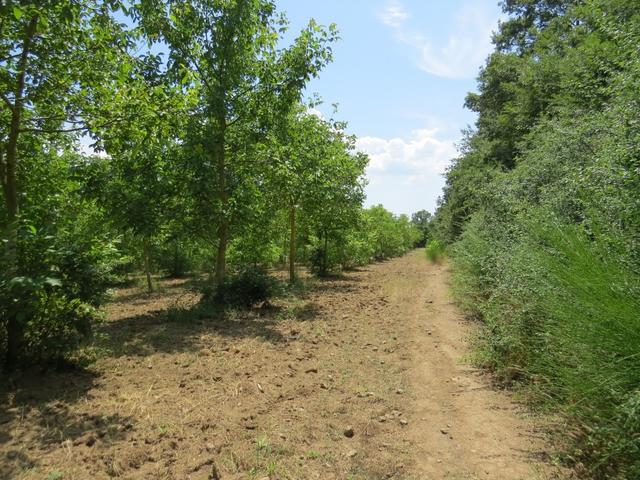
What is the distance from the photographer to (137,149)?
5.37 m

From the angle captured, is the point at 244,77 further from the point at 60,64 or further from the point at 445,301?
the point at 445,301

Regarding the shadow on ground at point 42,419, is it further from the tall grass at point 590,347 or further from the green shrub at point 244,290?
the green shrub at point 244,290

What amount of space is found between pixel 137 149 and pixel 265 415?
154 inches

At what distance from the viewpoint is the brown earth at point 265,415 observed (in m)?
3.16

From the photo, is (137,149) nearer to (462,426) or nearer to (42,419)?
(42,419)

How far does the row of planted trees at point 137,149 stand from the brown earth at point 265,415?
0.99m

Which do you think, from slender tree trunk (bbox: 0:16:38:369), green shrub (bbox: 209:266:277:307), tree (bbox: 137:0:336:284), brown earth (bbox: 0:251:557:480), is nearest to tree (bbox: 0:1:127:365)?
slender tree trunk (bbox: 0:16:38:369)

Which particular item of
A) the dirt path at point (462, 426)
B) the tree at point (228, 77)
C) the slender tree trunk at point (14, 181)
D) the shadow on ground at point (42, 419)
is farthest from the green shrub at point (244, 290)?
the slender tree trunk at point (14, 181)

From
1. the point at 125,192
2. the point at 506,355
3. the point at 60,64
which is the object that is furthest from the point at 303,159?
the point at 506,355

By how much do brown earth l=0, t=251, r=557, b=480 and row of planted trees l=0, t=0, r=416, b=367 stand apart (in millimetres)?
993

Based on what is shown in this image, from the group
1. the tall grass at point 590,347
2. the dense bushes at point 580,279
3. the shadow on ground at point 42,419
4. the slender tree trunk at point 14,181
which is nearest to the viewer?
the tall grass at point 590,347

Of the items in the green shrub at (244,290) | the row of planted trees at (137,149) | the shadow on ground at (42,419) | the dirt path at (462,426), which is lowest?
the dirt path at (462,426)

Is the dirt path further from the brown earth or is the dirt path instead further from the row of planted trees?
the row of planted trees

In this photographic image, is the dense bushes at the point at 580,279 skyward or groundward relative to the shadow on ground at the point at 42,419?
Result: skyward
